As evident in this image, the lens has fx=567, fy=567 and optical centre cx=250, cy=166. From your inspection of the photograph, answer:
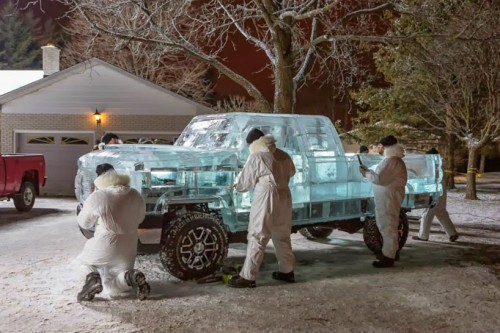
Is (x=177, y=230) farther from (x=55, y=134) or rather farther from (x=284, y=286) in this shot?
(x=55, y=134)

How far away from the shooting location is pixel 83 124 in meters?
18.7

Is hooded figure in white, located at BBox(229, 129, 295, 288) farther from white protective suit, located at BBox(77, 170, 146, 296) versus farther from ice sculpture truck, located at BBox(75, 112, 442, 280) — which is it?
white protective suit, located at BBox(77, 170, 146, 296)

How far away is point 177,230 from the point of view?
6773 millimetres

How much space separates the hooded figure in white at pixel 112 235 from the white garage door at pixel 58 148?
13.2 m

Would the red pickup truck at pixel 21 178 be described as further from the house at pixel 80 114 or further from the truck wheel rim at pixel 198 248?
the truck wheel rim at pixel 198 248

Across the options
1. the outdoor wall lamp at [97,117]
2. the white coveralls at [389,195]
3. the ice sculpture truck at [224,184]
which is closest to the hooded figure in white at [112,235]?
the ice sculpture truck at [224,184]

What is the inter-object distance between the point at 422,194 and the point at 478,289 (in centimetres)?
292

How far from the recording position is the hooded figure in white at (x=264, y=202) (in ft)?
21.8

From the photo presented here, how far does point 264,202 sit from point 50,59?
1589 centimetres

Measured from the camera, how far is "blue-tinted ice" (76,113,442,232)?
6980 millimetres

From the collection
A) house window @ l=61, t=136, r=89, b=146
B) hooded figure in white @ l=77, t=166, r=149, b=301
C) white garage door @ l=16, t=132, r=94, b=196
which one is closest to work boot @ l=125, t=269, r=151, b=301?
hooded figure in white @ l=77, t=166, r=149, b=301

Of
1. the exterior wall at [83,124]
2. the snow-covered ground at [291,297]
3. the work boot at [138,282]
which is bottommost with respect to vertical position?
the snow-covered ground at [291,297]

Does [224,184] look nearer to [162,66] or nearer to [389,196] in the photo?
[389,196]

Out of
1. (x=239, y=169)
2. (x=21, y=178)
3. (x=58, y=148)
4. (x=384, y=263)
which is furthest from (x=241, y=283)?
(x=58, y=148)
